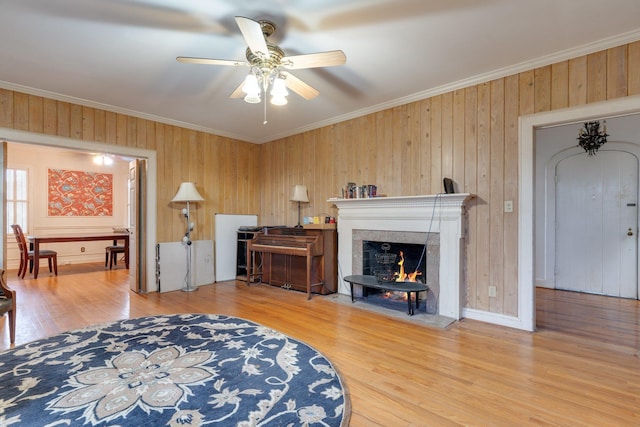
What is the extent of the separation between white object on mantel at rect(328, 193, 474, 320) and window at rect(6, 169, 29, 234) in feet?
22.6

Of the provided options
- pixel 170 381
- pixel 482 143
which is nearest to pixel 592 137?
pixel 482 143

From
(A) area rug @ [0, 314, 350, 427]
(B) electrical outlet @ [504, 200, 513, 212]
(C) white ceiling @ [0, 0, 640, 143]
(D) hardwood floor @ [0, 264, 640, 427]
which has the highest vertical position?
(C) white ceiling @ [0, 0, 640, 143]

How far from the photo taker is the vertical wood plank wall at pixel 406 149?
9.51 feet

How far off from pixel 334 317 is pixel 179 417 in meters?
1.93

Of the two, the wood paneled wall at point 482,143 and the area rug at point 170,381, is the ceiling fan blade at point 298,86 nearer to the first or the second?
the wood paneled wall at point 482,143

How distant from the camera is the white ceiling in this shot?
2172 mm

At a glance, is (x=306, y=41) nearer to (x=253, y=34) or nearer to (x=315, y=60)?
(x=315, y=60)

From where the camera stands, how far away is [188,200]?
15.1ft

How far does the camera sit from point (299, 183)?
203 inches

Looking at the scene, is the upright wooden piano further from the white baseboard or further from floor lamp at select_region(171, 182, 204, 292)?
the white baseboard

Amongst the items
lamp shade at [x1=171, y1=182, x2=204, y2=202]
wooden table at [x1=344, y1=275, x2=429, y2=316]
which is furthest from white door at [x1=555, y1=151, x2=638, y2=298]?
lamp shade at [x1=171, y1=182, x2=204, y2=202]

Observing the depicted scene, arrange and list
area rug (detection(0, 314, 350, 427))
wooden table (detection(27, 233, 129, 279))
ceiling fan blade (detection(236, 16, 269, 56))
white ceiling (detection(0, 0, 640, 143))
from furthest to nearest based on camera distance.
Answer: wooden table (detection(27, 233, 129, 279))
white ceiling (detection(0, 0, 640, 143))
ceiling fan blade (detection(236, 16, 269, 56))
area rug (detection(0, 314, 350, 427))

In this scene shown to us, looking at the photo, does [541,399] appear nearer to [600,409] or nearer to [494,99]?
[600,409]

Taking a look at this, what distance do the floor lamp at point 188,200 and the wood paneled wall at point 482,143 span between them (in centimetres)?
225
